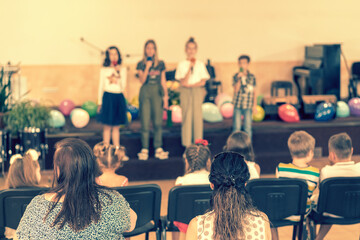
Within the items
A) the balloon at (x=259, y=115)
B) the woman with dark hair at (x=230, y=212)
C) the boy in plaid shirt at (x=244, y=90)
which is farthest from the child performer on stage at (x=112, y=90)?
the woman with dark hair at (x=230, y=212)

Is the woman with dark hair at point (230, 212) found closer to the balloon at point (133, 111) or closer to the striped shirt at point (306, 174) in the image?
the striped shirt at point (306, 174)

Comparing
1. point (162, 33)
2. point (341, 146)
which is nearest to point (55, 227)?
point (341, 146)

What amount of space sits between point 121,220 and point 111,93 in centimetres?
404

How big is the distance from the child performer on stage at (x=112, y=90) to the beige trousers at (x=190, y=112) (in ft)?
2.51

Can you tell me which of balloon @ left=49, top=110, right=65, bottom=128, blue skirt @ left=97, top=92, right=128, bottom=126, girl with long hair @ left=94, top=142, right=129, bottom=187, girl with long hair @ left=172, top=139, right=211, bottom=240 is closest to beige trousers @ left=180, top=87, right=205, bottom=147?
blue skirt @ left=97, top=92, right=128, bottom=126

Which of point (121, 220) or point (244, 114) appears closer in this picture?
point (121, 220)

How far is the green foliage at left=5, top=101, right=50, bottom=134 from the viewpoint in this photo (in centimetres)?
662

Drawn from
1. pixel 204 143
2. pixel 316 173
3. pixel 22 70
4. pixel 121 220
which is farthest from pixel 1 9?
pixel 121 220

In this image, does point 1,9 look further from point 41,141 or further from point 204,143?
point 204,143

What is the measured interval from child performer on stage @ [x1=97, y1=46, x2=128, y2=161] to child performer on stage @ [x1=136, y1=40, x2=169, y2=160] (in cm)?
25

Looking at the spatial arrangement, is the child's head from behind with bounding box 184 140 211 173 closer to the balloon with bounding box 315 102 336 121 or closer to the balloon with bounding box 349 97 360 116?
the balloon with bounding box 315 102 336 121

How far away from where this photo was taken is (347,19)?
33.2 feet

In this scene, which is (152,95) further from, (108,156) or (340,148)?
(340,148)

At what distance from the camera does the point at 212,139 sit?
7.17 meters
